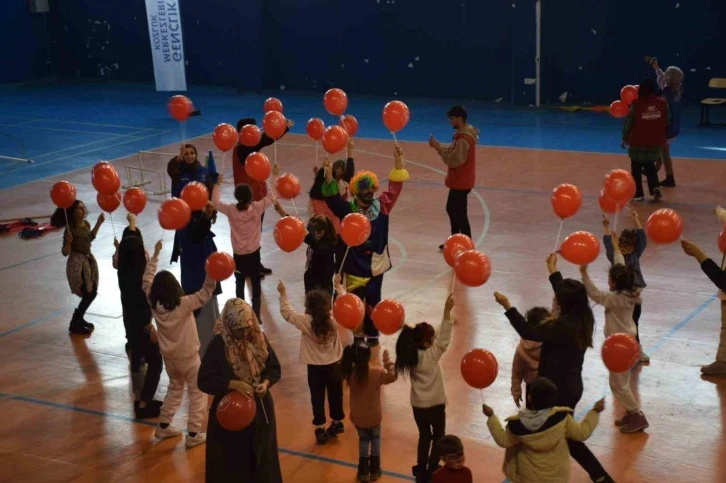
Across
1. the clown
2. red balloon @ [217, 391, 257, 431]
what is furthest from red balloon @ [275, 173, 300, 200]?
red balloon @ [217, 391, 257, 431]

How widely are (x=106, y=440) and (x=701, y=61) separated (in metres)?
17.1

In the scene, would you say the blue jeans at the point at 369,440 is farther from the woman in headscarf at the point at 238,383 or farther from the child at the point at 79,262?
the child at the point at 79,262

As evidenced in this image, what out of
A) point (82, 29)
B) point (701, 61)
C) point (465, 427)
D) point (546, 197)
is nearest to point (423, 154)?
point (546, 197)

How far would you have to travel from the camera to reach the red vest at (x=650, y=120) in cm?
1348

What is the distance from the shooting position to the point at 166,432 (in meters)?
7.86

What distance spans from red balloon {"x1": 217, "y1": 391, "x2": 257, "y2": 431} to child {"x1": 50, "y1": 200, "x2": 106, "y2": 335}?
486cm

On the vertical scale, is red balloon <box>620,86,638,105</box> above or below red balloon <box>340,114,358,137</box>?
below

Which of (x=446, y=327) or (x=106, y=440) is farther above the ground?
(x=446, y=327)

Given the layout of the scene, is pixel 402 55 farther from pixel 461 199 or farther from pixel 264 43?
pixel 461 199

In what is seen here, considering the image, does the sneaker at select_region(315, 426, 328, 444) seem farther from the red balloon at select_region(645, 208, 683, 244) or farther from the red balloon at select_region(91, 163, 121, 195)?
the red balloon at select_region(91, 163, 121, 195)

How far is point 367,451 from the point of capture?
693cm

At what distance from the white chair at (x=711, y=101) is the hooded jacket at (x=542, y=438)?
49.0 ft

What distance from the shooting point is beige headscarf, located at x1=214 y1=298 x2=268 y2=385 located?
588cm

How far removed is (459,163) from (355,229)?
379 cm
